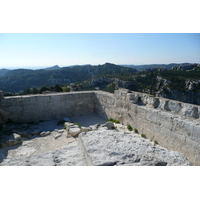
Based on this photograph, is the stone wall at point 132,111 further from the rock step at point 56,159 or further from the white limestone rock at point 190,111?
the rock step at point 56,159

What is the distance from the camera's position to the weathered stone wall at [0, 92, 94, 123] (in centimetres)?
661

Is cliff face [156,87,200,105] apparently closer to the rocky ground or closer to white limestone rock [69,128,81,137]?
white limestone rock [69,128,81,137]

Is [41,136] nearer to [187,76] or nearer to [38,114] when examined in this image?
[38,114]

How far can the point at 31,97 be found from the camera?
6.79 meters

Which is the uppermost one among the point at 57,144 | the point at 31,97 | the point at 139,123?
the point at 31,97

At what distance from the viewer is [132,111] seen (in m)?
5.80

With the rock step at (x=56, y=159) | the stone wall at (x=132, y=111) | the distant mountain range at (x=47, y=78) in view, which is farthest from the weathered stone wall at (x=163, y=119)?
the distant mountain range at (x=47, y=78)

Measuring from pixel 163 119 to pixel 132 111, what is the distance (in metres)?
1.44

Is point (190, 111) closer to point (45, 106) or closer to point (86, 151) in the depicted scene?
point (86, 151)

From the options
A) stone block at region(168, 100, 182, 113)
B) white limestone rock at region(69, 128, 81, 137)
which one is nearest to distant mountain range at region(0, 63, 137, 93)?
white limestone rock at region(69, 128, 81, 137)

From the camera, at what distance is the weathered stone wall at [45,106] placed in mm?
6605

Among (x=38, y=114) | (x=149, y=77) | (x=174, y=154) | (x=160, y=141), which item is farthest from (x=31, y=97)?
(x=149, y=77)

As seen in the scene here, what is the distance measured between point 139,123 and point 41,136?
10.8 ft

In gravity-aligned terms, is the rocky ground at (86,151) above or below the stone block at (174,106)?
below
